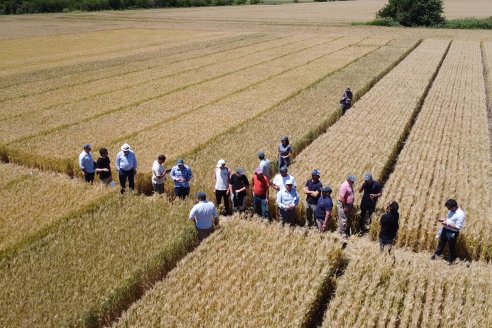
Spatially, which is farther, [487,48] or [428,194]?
[487,48]

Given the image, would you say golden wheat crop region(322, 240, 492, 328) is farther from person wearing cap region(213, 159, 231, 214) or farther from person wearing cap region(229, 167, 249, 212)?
person wearing cap region(213, 159, 231, 214)

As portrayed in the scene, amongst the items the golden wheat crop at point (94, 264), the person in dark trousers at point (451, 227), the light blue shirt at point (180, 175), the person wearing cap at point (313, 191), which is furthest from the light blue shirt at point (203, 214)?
the person in dark trousers at point (451, 227)

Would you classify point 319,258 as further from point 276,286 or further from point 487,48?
point 487,48

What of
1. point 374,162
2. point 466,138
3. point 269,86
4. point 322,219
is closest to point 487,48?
point 269,86

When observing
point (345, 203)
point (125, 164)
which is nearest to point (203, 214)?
point (345, 203)

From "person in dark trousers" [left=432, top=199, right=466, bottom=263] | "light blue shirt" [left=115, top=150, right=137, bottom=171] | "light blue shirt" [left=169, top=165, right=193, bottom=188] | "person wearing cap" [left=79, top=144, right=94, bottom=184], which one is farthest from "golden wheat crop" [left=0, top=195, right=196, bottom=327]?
"person in dark trousers" [left=432, top=199, right=466, bottom=263]
